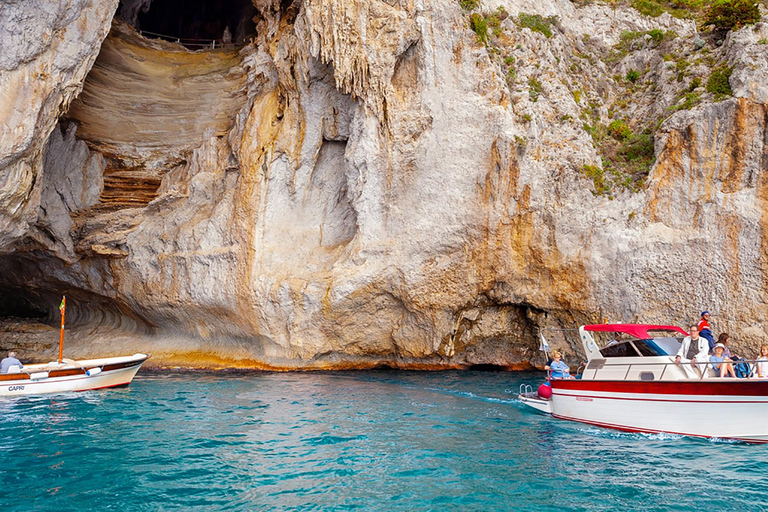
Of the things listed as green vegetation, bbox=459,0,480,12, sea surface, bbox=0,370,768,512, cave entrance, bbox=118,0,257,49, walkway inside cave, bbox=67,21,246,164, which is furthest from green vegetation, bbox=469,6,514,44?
cave entrance, bbox=118,0,257,49

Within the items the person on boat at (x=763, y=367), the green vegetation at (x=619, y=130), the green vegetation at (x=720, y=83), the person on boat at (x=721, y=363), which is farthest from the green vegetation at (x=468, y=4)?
the person on boat at (x=763, y=367)

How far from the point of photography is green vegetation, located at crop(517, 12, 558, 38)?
24.1 meters

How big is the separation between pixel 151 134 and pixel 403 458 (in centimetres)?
2301

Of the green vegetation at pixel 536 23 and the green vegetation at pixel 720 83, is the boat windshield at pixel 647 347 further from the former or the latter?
the green vegetation at pixel 536 23

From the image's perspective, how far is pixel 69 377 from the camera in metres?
18.1

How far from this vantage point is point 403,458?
10203 millimetres

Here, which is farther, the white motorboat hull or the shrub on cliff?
the shrub on cliff

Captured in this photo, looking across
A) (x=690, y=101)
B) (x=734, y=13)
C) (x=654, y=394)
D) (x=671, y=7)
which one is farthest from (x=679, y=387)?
(x=671, y=7)

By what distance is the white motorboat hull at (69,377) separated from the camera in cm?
1722

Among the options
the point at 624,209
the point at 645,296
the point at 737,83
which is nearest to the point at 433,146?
the point at 624,209

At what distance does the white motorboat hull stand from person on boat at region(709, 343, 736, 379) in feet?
56.9

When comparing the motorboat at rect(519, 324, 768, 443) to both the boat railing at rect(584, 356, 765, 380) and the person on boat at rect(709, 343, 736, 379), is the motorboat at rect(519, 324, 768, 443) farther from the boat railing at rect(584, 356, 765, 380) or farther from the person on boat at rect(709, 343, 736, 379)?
the person on boat at rect(709, 343, 736, 379)

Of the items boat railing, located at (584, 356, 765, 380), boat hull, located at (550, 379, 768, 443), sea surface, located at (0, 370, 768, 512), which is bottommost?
sea surface, located at (0, 370, 768, 512)

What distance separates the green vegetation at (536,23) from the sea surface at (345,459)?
650 inches
